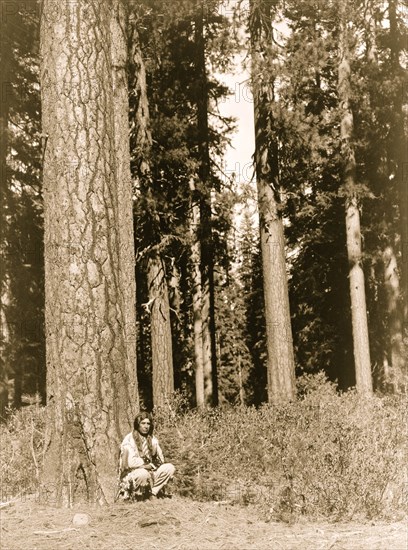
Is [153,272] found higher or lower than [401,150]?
lower

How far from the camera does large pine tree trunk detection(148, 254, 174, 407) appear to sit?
1401 cm

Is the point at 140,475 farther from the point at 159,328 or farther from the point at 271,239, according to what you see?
the point at 159,328

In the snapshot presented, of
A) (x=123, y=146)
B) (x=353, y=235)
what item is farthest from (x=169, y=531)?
(x=353, y=235)

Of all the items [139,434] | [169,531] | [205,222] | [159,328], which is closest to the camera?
[169,531]

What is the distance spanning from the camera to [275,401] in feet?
36.9

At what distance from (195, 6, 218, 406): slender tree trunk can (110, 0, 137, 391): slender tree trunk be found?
708 centimetres

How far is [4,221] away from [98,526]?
14055 millimetres

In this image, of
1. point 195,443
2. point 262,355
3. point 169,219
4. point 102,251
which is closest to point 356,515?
point 195,443

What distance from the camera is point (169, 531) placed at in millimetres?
4922

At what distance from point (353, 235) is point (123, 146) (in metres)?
11.9

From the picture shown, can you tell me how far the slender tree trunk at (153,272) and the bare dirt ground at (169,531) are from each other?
8.46m

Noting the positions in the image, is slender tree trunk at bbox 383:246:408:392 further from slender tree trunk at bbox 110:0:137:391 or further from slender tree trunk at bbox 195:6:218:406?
slender tree trunk at bbox 110:0:137:391

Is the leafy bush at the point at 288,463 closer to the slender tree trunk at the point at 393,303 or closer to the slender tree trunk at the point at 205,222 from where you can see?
the slender tree trunk at the point at 205,222

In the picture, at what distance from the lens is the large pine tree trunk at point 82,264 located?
5496 mm
